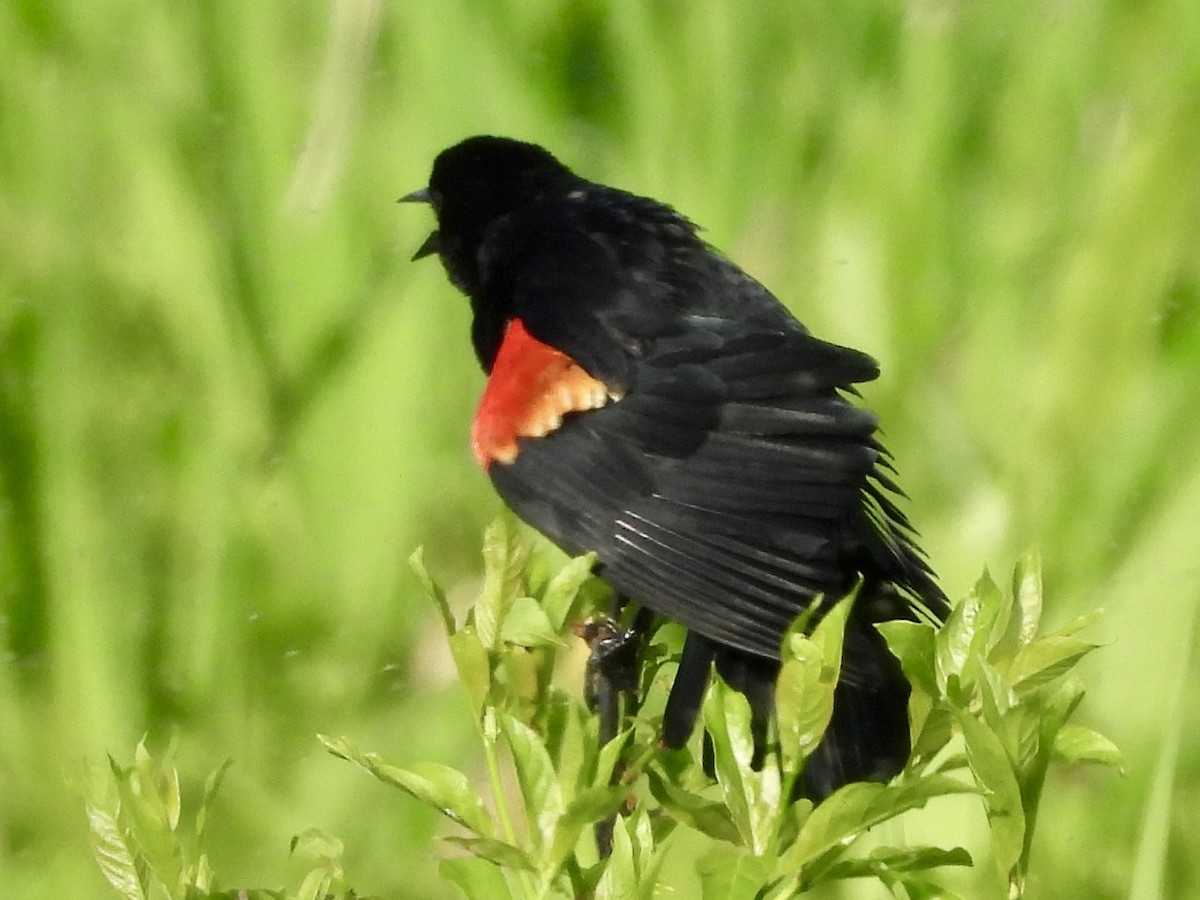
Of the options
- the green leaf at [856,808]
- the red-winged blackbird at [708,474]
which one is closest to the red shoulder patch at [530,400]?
the red-winged blackbird at [708,474]

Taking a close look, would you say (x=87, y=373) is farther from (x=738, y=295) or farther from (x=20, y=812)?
(x=738, y=295)

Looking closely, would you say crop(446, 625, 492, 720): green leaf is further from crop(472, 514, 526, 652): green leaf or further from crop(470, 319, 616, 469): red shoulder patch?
crop(470, 319, 616, 469): red shoulder patch

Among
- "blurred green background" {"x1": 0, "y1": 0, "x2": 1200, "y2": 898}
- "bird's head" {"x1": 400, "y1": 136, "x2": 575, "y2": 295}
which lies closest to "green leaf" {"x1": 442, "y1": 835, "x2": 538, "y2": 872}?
"bird's head" {"x1": 400, "y1": 136, "x2": 575, "y2": 295}

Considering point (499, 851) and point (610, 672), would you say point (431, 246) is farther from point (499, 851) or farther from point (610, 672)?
point (499, 851)

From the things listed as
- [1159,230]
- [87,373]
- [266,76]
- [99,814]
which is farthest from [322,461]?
[1159,230]

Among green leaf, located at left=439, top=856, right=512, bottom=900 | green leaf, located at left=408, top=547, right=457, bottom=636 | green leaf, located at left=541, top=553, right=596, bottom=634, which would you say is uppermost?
green leaf, located at left=541, top=553, right=596, bottom=634

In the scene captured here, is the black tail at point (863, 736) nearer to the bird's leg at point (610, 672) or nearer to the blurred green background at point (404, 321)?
the bird's leg at point (610, 672)

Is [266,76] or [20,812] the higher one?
[266,76]
